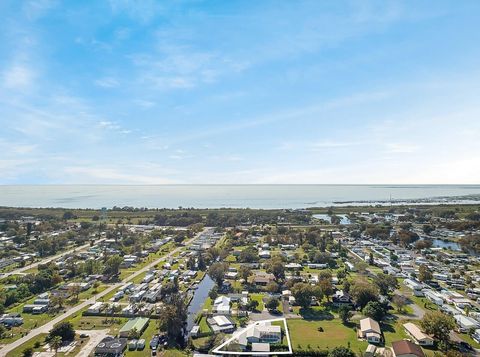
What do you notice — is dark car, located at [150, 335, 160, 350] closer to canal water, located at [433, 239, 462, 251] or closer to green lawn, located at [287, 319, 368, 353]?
green lawn, located at [287, 319, 368, 353]

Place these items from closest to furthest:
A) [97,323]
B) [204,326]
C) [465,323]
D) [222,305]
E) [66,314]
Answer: [465,323] → [204,326] → [97,323] → [66,314] → [222,305]

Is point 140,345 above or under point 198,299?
above

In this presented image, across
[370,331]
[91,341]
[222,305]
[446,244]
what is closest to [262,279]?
[222,305]

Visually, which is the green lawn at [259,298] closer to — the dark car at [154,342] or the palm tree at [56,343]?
the dark car at [154,342]

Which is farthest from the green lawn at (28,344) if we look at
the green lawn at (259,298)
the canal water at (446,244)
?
the canal water at (446,244)

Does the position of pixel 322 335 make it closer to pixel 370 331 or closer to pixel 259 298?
pixel 370 331

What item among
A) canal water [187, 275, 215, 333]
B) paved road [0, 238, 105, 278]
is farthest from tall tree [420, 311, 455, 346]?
paved road [0, 238, 105, 278]
